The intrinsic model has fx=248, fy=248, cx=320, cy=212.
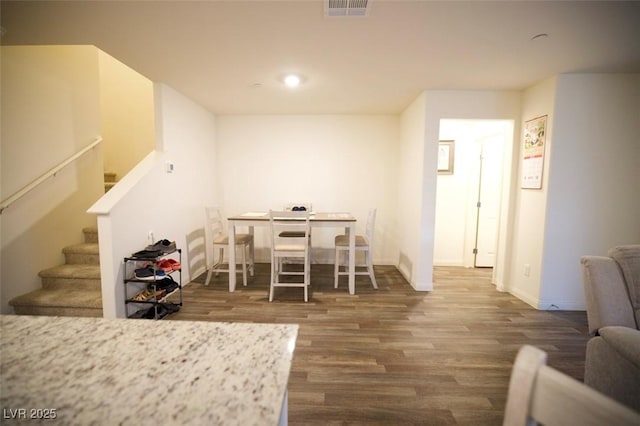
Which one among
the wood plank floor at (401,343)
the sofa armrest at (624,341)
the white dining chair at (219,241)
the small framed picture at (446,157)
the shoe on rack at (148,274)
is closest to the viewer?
the sofa armrest at (624,341)

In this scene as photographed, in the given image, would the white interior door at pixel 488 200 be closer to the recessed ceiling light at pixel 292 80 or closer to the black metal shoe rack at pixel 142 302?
the recessed ceiling light at pixel 292 80

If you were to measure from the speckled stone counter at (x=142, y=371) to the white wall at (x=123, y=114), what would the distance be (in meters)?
3.74

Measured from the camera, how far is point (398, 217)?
12.9 ft

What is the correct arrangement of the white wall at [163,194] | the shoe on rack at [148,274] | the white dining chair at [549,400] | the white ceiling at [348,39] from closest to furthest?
the white dining chair at [549,400], the white ceiling at [348,39], the white wall at [163,194], the shoe on rack at [148,274]

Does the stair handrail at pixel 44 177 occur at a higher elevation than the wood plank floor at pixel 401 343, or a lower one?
higher

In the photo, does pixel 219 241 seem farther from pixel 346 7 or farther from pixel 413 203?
pixel 346 7

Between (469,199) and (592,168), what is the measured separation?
1.49 metres

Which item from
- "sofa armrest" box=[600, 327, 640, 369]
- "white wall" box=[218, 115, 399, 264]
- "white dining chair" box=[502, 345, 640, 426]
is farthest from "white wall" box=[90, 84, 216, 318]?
"sofa armrest" box=[600, 327, 640, 369]

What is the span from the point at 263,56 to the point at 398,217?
286 cm

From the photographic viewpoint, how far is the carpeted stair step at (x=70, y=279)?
2377 mm

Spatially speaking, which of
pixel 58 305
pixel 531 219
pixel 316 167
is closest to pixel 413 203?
pixel 531 219

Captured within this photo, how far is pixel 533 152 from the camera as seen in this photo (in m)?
2.70

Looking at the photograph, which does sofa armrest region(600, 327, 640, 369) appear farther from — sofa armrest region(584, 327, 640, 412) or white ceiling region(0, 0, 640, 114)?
white ceiling region(0, 0, 640, 114)

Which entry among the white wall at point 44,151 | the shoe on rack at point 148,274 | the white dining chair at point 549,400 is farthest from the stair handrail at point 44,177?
the white dining chair at point 549,400
